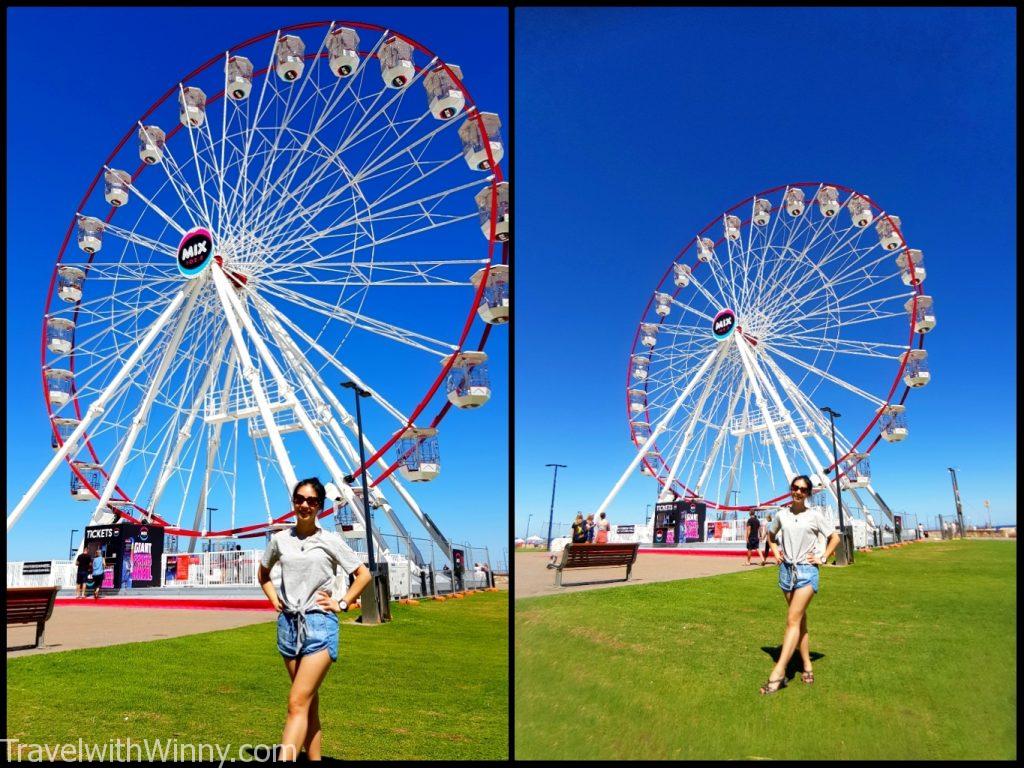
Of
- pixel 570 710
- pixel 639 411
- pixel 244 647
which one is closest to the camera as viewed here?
pixel 570 710

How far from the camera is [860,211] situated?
24062 mm

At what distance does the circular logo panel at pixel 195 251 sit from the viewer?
18.2 metres

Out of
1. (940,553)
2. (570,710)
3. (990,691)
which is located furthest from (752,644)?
(940,553)

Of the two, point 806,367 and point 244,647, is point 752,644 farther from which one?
point 806,367

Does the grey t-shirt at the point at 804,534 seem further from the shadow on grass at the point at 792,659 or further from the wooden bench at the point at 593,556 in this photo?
the wooden bench at the point at 593,556

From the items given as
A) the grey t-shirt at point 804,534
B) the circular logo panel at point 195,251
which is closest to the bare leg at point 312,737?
the grey t-shirt at point 804,534

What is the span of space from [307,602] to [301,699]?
0.41 meters

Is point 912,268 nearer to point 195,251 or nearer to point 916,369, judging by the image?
point 916,369

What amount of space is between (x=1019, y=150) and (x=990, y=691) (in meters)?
3.64

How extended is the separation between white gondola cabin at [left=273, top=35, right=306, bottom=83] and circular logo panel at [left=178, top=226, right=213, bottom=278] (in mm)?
3995

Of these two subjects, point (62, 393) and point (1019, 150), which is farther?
point (62, 393)

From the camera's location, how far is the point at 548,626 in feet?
23.4

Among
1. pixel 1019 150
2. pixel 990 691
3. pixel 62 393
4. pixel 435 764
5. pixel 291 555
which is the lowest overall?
pixel 435 764

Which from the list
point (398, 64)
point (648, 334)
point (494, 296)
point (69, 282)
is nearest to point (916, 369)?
point (648, 334)
